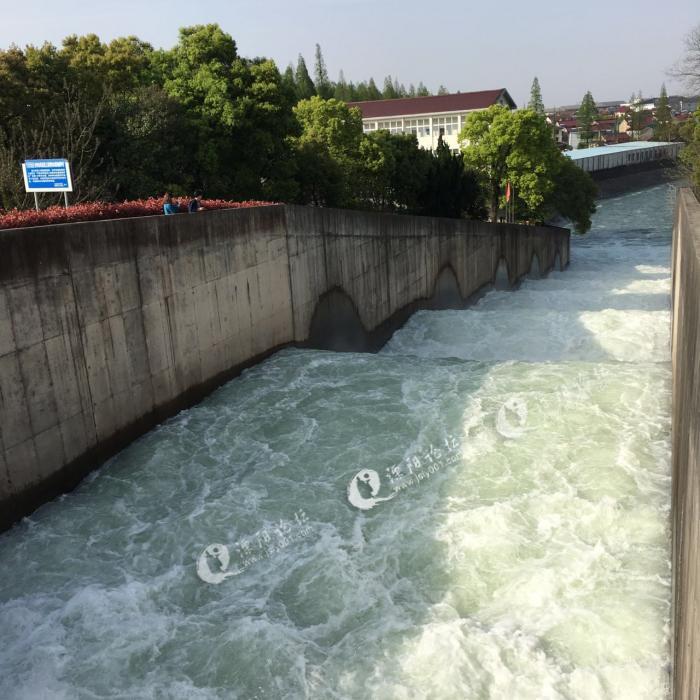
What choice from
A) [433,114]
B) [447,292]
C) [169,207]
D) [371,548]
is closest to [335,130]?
[447,292]

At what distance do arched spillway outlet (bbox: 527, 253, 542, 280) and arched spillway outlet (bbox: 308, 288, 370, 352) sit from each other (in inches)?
746

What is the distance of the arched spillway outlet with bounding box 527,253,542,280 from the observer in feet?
119

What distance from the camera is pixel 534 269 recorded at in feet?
120

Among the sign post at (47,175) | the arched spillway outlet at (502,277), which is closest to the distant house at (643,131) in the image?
the arched spillway outlet at (502,277)

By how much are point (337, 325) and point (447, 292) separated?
8.91 m

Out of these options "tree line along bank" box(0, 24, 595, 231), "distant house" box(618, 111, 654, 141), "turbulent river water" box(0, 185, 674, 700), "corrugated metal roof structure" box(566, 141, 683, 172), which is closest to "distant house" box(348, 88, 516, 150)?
"corrugated metal roof structure" box(566, 141, 683, 172)

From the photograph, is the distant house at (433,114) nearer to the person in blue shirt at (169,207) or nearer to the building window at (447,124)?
the building window at (447,124)

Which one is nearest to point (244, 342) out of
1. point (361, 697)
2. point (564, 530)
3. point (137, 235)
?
point (137, 235)

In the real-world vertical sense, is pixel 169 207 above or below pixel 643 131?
below

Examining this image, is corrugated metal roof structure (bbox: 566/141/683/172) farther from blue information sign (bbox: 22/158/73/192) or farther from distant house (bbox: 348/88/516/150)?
blue information sign (bbox: 22/158/73/192)

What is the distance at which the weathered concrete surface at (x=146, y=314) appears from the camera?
9.65m

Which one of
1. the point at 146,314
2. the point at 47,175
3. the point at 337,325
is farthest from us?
the point at 337,325

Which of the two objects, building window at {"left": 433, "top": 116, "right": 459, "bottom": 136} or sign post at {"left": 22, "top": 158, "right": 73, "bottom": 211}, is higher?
building window at {"left": 433, "top": 116, "right": 459, "bottom": 136}

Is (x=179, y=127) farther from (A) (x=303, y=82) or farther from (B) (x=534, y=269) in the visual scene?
(A) (x=303, y=82)
